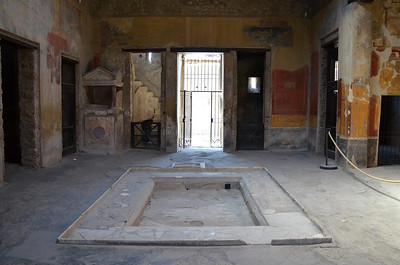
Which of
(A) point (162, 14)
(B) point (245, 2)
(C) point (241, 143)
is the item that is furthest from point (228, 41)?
(C) point (241, 143)

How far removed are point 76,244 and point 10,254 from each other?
55 centimetres

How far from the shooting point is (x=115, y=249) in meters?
3.10

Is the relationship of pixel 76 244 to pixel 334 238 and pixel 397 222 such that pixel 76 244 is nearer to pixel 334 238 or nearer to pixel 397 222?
pixel 334 238

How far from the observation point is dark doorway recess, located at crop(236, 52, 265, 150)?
10.2m

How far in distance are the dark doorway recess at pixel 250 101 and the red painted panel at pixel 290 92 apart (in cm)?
73

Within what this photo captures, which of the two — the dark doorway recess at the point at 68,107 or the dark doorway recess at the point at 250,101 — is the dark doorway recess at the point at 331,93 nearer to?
the dark doorway recess at the point at 250,101

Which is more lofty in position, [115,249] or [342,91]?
[342,91]

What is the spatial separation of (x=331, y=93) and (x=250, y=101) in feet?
8.45

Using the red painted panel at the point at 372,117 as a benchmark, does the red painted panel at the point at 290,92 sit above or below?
above

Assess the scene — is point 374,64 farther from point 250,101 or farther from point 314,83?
point 250,101

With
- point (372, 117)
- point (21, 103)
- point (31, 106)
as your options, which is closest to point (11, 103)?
point (21, 103)

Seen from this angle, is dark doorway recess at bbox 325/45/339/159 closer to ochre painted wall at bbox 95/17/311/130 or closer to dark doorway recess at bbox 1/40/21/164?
ochre painted wall at bbox 95/17/311/130

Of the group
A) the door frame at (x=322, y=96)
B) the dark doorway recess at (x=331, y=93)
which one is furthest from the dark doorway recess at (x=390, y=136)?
the door frame at (x=322, y=96)

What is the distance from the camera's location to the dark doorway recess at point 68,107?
8.30 m
